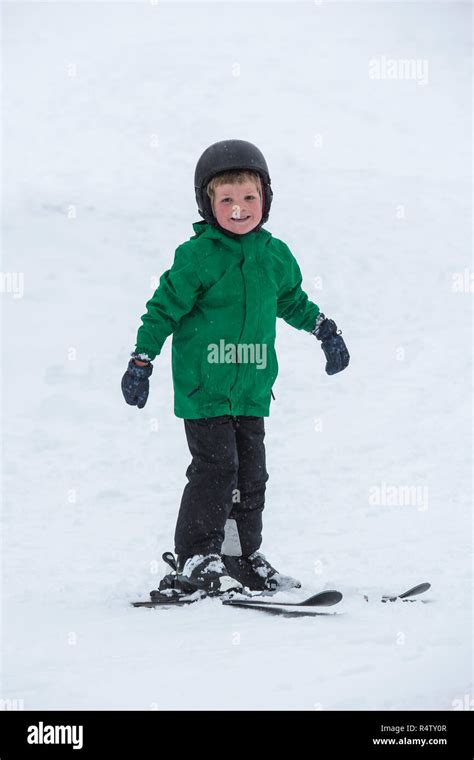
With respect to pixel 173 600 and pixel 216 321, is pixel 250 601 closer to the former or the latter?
pixel 173 600

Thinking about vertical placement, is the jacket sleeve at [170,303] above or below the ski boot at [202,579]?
above

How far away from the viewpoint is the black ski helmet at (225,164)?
4.17 m

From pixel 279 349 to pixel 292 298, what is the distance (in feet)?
17.5

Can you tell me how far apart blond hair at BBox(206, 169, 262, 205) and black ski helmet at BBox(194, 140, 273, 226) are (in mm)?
22

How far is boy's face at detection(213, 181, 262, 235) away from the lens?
13.8 feet

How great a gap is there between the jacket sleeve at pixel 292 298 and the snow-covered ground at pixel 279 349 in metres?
1.38

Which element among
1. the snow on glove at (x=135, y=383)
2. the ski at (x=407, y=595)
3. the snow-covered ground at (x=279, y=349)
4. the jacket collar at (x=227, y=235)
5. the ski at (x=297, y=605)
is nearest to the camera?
the snow-covered ground at (x=279, y=349)

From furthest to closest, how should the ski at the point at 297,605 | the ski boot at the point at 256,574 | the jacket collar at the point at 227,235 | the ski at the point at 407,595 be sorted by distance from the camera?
the ski boot at the point at 256,574, the jacket collar at the point at 227,235, the ski at the point at 407,595, the ski at the point at 297,605

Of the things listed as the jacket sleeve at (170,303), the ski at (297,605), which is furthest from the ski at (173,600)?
the jacket sleeve at (170,303)

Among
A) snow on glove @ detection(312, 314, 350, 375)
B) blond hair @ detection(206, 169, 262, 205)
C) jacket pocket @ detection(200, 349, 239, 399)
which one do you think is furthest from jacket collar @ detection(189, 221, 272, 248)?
snow on glove @ detection(312, 314, 350, 375)

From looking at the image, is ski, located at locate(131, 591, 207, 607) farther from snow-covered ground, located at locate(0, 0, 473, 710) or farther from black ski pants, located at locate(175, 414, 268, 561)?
black ski pants, located at locate(175, 414, 268, 561)

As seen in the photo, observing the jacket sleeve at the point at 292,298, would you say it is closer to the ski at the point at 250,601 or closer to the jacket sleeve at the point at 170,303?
the jacket sleeve at the point at 170,303
